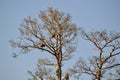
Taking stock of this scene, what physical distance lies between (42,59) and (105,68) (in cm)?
582

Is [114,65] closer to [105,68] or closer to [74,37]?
[105,68]

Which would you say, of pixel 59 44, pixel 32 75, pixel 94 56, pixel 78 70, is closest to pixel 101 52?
pixel 94 56

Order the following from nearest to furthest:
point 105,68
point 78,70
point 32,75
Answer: point 32,75, point 105,68, point 78,70

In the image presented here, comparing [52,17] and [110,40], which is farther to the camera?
[110,40]

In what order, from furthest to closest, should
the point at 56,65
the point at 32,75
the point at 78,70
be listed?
the point at 78,70
the point at 32,75
the point at 56,65

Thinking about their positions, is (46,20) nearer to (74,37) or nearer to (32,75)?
(74,37)

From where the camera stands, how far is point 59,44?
61.8 feet

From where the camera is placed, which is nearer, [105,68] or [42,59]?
[42,59]

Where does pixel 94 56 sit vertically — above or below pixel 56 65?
above

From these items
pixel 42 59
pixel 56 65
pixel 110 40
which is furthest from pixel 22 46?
pixel 110 40

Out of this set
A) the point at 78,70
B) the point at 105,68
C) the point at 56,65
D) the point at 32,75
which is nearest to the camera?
the point at 56,65

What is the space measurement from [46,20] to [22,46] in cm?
282

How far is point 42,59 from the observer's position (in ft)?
62.7

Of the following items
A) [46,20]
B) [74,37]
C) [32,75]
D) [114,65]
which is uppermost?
[46,20]
